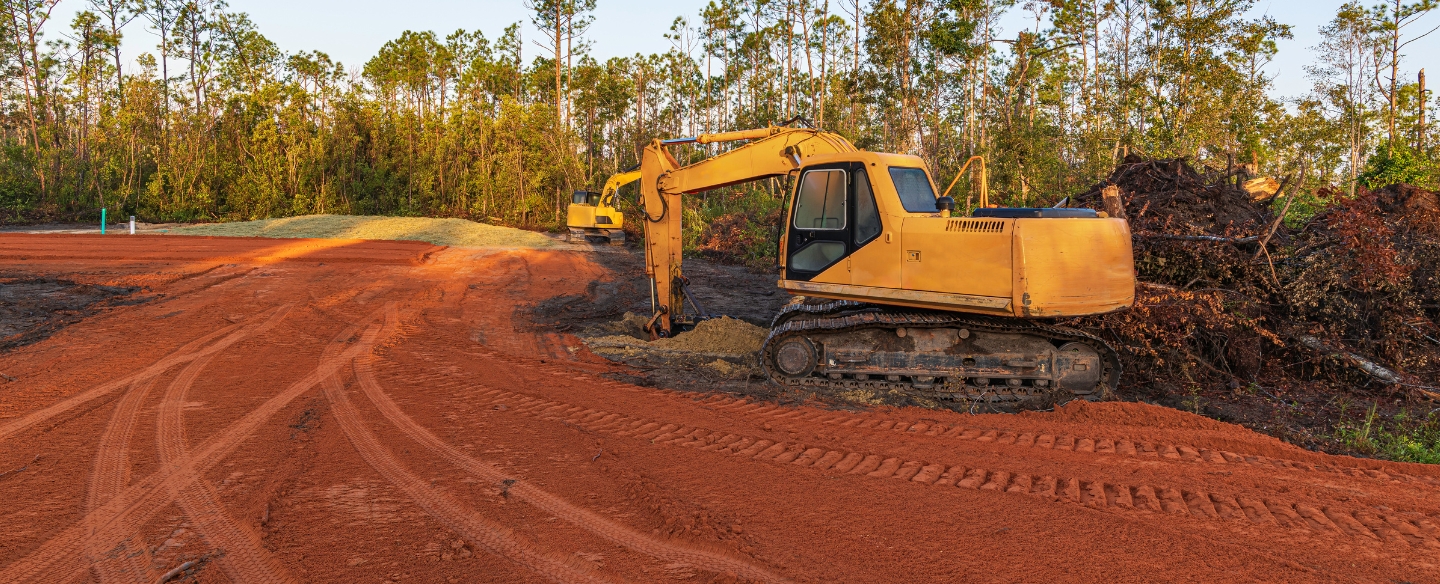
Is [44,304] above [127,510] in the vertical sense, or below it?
above

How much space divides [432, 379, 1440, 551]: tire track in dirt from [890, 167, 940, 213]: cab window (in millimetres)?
2772

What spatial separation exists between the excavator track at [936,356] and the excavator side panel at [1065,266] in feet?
1.68

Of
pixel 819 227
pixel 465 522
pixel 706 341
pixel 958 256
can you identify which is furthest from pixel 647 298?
pixel 465 522

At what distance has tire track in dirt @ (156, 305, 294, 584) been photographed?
362cm

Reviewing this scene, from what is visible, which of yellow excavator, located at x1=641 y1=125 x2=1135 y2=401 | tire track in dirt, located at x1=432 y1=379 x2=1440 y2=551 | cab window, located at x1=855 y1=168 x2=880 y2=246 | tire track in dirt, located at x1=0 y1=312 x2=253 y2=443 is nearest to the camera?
tire track in dirt, located at x1=432 y1=379 x2=1440 y2=551

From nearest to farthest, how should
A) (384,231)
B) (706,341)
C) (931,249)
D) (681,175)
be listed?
1. (931,249)
2. (681,175)
3. (706,341)
4. (384,231)

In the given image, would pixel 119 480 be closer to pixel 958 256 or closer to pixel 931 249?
pixel 931 249

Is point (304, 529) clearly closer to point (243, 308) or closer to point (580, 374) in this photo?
point (580, 374)

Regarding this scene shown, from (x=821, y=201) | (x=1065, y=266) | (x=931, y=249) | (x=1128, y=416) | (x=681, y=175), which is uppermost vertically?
(x=681, y=175)

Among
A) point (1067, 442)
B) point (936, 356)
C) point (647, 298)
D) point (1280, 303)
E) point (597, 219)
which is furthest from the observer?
point (597, 219)

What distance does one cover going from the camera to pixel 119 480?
4750 mm

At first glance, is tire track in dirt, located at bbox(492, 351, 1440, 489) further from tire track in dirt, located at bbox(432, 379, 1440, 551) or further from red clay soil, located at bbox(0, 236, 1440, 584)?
tire track in dirt, located at bbox(432, 379, 1440, 551)

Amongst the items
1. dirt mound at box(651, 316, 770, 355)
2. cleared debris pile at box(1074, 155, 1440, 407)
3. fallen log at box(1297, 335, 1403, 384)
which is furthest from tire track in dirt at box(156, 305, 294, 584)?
fallen log at box(1297, 335, 1403, 384)

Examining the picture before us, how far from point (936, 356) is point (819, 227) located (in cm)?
168
